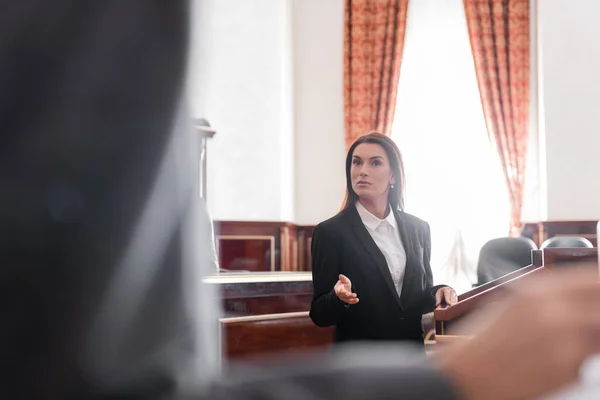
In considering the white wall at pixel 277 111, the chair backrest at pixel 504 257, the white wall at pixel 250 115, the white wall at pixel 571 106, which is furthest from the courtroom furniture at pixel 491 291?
the white wall at pixel 571 106

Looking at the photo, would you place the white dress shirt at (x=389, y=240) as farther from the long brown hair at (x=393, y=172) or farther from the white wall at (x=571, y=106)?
the white wall at (x=571, y=106)

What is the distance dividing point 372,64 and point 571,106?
2297mm

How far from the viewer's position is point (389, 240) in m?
1.60

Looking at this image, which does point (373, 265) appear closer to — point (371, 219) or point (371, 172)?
point (371, 219)

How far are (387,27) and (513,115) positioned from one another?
1822 mm

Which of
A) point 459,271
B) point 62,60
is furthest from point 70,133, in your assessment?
point 459,271

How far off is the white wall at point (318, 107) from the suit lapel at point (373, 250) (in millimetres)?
6200

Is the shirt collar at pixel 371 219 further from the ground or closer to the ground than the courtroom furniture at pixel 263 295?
further from the ground

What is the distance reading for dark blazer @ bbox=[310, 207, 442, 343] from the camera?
5.02 ft

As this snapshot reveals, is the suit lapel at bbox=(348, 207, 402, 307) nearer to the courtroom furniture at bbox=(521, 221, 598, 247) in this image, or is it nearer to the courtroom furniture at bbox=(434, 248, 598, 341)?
the courtroom furniture at bbox=(434, 248, 598, 341)

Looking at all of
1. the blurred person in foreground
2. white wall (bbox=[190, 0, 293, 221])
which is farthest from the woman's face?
white wall (bbox=[190, 0, 293, 221])

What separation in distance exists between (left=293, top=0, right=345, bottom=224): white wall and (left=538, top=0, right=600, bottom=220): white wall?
234cm

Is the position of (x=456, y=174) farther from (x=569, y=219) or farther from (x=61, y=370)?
(x=61, y=370)

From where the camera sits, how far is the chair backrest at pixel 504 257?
15.9 ft
